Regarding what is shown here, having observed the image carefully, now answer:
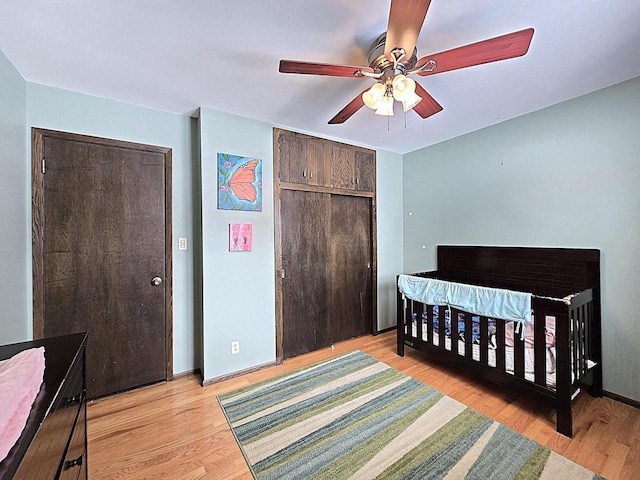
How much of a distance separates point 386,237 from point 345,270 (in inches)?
30.4

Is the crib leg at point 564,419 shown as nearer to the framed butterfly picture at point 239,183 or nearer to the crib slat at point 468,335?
the crib slat at point 468,335

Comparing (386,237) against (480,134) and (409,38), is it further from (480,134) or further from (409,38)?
(409,38)

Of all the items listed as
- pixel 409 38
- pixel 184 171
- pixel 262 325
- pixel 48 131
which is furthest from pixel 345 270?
pixel 48 131

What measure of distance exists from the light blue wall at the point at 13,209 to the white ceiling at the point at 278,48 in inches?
8.2

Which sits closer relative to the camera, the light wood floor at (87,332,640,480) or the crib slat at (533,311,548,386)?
the light wood floor at (87,332,640,480)

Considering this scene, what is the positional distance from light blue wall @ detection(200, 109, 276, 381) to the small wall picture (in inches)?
1.4

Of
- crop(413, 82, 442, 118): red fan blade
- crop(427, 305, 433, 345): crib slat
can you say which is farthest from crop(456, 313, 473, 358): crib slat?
crop(413, 82, 442, 118): red fan blade

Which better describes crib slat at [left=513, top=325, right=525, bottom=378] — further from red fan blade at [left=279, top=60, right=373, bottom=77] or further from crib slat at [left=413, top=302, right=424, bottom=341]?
red fan blade at [left=279, top=60, right=373, bottom=77]

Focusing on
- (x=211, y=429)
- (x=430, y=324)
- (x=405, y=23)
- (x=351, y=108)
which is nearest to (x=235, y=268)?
(x=211, y=429)

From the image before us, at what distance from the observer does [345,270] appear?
10.6ft

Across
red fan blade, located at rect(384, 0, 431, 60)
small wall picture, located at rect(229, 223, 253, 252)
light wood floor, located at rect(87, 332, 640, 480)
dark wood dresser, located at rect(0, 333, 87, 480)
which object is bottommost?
light wood floor, located at rect(87, 332, 640, 480)

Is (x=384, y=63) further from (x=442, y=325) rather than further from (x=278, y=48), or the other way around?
(x=442, y=325)

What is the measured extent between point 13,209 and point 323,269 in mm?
2434

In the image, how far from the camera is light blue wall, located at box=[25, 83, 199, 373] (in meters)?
2.01
